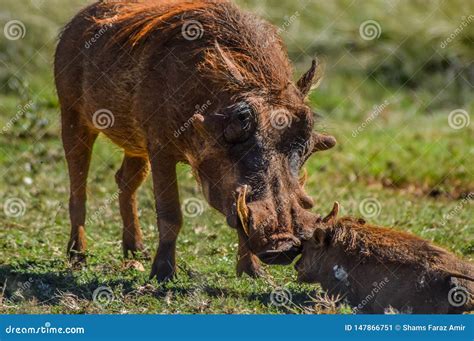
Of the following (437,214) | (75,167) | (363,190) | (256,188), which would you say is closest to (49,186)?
(75,167)

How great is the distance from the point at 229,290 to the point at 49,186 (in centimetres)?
512

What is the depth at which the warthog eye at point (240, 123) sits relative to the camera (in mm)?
8023

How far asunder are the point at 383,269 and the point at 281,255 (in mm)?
698

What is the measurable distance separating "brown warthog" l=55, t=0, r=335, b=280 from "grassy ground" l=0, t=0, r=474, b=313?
17.3 inches

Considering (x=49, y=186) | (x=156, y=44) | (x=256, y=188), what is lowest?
(x=49, y=186)

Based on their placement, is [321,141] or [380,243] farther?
[321,141]

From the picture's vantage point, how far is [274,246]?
25.2 feet

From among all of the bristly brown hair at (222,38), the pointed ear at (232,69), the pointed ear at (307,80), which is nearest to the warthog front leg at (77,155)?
the bristly brown hair at (222,38)

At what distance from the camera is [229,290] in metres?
8.33

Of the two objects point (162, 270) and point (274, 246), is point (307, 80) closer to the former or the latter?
point (274, 246)

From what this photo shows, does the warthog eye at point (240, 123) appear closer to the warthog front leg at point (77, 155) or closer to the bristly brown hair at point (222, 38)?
the bristly brown hair at point (222, 38)

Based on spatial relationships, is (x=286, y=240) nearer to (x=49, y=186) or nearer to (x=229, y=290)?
(x=229, y=290)

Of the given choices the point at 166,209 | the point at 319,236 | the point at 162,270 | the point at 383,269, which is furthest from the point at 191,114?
the point at 383,269

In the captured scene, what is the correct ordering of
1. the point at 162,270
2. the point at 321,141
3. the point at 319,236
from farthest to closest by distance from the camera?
1. the point at 162,270
2. the point at 321,141
3. the point at 319,236
